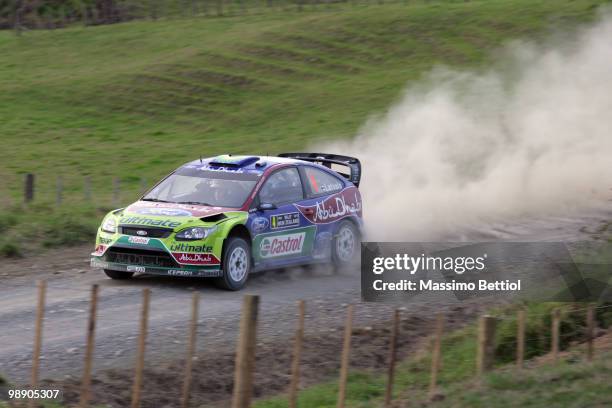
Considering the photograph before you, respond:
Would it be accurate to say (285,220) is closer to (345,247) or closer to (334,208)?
(334,208)

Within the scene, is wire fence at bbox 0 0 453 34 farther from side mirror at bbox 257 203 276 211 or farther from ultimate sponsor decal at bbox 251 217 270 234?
ultimate sponsor decal at bbox 251 217 270 234

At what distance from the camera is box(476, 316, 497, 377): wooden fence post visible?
26.5 ft

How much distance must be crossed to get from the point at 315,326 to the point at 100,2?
49.0 meters

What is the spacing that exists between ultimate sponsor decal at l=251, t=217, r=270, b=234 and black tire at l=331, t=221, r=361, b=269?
4.91 ft

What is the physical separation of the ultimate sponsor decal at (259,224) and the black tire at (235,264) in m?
0.23

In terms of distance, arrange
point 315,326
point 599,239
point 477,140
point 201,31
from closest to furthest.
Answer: point 315,326 < point 599,239 < point 477,140 < point 201,31

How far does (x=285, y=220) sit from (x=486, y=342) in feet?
18.3

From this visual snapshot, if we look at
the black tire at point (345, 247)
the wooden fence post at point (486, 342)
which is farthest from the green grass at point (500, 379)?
the black tire at point (345, 247)

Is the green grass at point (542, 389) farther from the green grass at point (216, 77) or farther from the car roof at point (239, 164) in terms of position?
the green grass at point (216, 77)

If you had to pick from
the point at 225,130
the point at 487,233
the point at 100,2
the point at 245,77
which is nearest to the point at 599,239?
the point at 487,233

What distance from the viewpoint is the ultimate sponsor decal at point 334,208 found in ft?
45.6

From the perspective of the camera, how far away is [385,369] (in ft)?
32.8

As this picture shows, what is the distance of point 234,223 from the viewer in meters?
12.5

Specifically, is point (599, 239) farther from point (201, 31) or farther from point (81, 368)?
point (201, 31)
